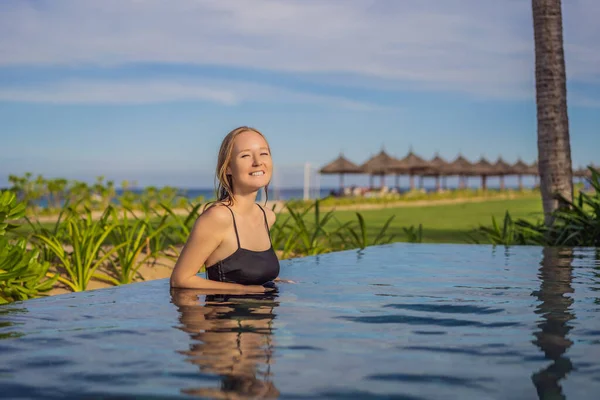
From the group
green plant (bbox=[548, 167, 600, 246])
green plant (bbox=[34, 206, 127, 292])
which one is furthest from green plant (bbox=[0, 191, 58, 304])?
green plant (bbox=[548, 167, 600, 246])

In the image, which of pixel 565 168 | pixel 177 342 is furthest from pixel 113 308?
pixel 565 168

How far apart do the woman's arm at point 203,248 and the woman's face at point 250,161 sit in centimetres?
24

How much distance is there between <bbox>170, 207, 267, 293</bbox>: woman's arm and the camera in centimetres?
436

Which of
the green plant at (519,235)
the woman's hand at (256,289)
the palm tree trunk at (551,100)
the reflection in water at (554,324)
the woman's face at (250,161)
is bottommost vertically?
the reflection in water at (554,324)

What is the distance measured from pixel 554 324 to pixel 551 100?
24.7ft

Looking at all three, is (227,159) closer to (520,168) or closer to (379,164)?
(379,164)

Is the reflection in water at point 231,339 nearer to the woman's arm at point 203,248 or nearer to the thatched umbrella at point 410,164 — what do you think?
the woman's arm at point 203,248

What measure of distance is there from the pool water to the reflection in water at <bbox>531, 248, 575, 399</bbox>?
10 millimetres

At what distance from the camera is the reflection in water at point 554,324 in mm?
2529

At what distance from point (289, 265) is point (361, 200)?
33077mm

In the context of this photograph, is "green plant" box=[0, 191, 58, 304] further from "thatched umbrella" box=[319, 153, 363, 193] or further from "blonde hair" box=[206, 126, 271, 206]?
"thatched umbrella" box=[319, 153, 363, 193]

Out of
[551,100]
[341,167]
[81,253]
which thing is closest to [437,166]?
[341,167]

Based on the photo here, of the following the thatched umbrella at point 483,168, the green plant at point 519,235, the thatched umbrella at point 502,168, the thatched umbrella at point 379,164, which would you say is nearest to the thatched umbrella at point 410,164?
the thatched umbrella at point 379,164

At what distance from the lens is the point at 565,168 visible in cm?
1045
